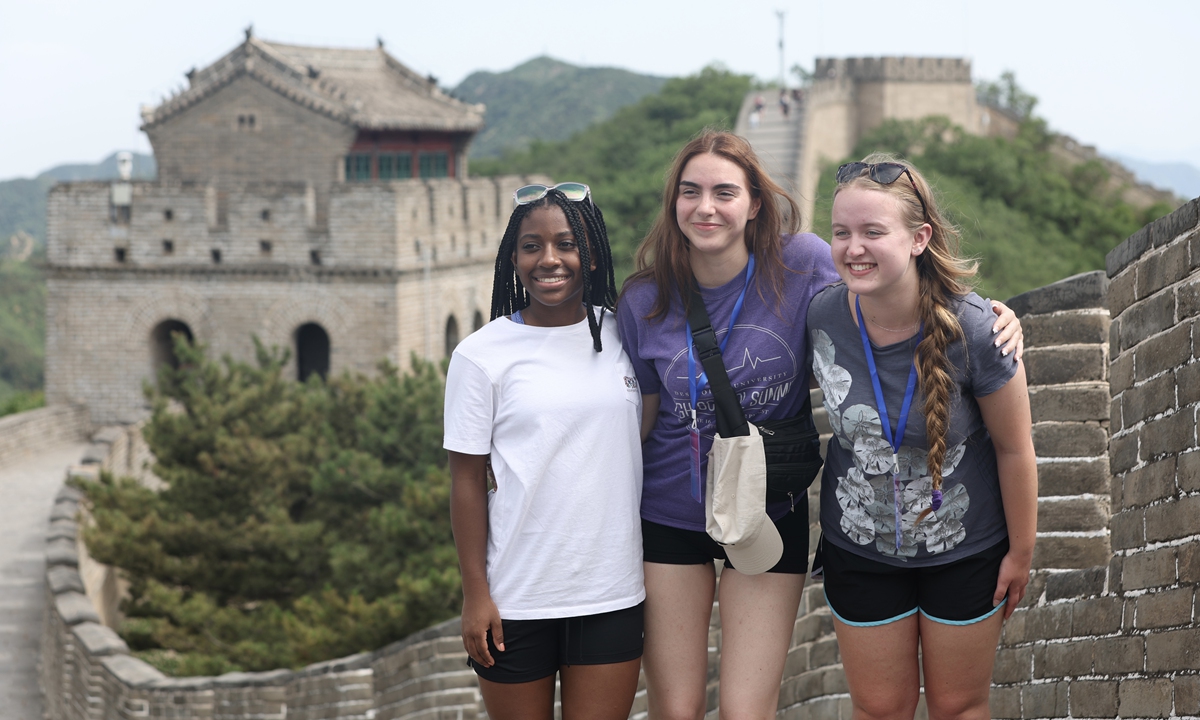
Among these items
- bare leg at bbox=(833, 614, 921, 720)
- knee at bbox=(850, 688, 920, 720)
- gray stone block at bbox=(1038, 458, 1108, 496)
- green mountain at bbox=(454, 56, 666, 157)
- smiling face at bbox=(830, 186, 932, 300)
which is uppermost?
green mountain at bbox=(454, 56, 666, 157)

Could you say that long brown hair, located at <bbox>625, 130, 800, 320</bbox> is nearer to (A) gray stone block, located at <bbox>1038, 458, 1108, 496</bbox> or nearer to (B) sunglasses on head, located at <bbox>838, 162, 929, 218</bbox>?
(B) sunglasses on head, located at <bbox>838, 162, 929, 218</bbox>

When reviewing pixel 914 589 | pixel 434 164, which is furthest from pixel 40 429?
pixel 914 589

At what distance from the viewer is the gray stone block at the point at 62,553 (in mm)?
14047

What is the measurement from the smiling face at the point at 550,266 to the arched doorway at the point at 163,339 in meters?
19.4

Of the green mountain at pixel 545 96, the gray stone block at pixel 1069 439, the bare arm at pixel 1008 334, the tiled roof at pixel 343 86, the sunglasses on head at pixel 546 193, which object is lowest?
the gray stone block at pixel 1069 439

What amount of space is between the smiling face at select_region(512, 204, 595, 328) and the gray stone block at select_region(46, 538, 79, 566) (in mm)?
12249

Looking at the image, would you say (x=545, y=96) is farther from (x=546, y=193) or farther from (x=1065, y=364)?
(x=546, y=193)

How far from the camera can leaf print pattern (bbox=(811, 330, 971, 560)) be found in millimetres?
2980

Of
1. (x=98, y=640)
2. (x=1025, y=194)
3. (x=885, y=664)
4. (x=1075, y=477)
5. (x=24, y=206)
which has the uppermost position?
(x=24, y=206)

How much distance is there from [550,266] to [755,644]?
107 centimetres

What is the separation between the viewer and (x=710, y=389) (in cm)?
317

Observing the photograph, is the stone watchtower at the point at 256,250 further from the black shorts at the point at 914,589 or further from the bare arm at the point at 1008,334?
the bare arm at the point at 1008,334

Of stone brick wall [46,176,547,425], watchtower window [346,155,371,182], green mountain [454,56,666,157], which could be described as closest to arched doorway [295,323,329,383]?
stone brick wall [46,176,547,425]

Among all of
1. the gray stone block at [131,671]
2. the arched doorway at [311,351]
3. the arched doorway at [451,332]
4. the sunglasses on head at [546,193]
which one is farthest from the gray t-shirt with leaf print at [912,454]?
the arched doorway at [451,332]
